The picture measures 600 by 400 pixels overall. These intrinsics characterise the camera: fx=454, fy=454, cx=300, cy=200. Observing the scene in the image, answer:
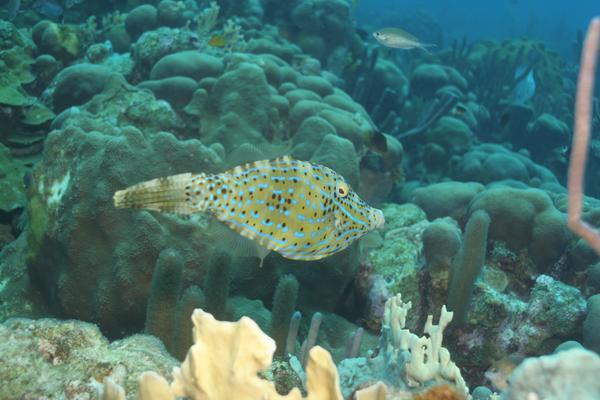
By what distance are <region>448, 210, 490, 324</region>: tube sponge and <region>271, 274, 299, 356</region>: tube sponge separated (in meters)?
1.84

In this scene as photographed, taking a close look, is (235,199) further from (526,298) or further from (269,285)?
(526,298)

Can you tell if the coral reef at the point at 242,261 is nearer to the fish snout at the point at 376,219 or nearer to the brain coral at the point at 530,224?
the brain coral at the point at 530,224

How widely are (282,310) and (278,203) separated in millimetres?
1402

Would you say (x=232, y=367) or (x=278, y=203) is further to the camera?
(x=278, y=203)

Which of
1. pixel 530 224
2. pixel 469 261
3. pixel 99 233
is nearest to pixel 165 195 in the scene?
pixel 99 233

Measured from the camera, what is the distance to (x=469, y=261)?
4684mm

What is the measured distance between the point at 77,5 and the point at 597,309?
679 inches

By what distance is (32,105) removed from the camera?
8.27 meters

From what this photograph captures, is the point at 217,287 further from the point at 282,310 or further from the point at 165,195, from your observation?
the point at 165,195

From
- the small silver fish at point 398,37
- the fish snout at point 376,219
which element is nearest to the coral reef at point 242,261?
the fish snout at point 376,219

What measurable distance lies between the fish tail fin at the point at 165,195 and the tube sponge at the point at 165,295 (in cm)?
89

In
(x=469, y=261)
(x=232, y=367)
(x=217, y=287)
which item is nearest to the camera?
(x=232, y=367)

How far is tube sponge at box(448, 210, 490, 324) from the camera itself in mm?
4672

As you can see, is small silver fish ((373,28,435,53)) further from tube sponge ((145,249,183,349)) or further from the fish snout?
tube sponge ((145,249,183,349))
